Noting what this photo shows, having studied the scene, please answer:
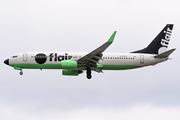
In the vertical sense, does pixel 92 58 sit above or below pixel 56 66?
above

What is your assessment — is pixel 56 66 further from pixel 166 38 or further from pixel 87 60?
pixel 166 38

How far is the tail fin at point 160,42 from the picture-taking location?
2334 inches

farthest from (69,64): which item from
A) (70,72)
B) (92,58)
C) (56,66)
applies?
(70,72)

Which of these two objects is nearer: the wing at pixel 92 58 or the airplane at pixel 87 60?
the wing at pixel 92 58

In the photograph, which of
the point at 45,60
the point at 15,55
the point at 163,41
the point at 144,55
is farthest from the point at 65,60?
the point at 163,41

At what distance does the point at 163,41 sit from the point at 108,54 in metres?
9.10

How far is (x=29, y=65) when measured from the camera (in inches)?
2231

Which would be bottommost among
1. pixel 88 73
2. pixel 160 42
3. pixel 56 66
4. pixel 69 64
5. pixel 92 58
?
pixel 88 73

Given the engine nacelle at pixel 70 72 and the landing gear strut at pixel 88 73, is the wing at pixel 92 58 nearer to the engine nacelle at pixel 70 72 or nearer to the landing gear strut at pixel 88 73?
the landing gear strut at pixel 88 73

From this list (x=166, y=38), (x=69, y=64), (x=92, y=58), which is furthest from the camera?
(x=166, y=38)

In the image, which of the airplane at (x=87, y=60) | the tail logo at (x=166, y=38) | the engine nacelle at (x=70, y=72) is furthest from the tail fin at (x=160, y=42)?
the engine nacelle at (x=70, y=72)

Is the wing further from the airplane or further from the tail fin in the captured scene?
the tail fin

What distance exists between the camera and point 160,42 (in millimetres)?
60000

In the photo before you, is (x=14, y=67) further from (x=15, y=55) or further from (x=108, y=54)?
(x=108, y=54)
